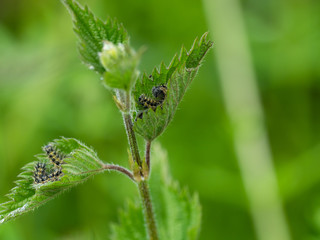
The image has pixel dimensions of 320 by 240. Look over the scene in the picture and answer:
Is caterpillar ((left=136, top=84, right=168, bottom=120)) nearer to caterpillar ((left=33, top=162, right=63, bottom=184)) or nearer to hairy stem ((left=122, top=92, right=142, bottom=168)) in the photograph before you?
hairy stem ((left=122, top=92, right=142, bottom=168))

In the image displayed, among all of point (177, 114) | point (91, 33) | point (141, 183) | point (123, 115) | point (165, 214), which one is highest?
point (177, 114)

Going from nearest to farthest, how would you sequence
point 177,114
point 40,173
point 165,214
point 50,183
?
point 50,183 → point 40,173 → point 165,214 → point 177,114

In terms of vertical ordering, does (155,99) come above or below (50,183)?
above

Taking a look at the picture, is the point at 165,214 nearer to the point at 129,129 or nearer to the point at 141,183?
the point at 141,183

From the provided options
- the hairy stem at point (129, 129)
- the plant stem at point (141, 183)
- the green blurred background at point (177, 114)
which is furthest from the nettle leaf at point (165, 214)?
the green blurred background at point (177, 114)

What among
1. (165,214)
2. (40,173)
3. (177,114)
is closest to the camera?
(40,173)

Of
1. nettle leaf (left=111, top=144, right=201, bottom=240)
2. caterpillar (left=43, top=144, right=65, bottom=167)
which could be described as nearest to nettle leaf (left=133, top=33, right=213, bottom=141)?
caterpillar (left=43, top=144, right=65, bottom=167)

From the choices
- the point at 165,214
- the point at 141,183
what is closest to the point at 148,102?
the point at 141,183
